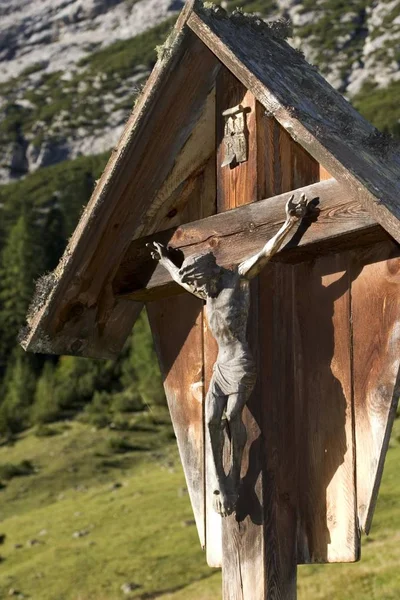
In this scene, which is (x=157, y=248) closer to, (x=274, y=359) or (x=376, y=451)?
(x=274, y=359)

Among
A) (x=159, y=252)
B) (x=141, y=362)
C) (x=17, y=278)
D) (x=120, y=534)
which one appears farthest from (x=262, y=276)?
(x=17, y=278)

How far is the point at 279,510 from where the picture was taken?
6043 millimetres

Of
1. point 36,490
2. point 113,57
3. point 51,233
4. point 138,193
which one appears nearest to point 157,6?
point 113,57

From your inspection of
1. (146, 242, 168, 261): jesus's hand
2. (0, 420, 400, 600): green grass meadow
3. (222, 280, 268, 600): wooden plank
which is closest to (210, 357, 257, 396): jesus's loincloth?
(222, 280, 268, 600): wooden plank

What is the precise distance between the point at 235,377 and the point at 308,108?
1.74 m

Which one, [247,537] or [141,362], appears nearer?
[247,537]

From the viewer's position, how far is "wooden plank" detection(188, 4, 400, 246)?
19.0 ft

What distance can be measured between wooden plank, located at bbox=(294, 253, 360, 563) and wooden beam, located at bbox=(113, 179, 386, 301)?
251 mm

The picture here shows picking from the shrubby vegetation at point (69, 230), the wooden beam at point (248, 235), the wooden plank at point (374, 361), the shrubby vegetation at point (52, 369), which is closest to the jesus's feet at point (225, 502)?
the wooden plank at point (374, 361)

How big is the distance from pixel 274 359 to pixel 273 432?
44 cm

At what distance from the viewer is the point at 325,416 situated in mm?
6137

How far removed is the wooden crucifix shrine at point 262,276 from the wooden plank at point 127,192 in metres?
0.01

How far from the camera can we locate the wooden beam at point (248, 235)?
5.98 m

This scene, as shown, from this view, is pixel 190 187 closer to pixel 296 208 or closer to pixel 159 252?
pixel 159 252
